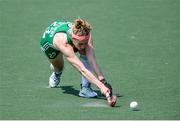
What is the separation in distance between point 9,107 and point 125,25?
6391 millimetres

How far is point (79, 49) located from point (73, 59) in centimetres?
23

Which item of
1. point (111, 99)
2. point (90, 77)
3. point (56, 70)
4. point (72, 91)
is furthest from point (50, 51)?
point (111, 99)

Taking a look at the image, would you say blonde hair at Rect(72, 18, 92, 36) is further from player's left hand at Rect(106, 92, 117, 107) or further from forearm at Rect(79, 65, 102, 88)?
player's left hand at Rect(106, 92, 117, 107)

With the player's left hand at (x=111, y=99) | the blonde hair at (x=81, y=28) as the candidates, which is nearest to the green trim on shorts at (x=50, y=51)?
the blonde hair at (x=81, y=28)

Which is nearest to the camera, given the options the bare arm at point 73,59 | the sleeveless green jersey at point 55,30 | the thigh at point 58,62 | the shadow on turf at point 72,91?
the bare arm at point 73,59

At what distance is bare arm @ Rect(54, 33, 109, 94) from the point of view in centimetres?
888

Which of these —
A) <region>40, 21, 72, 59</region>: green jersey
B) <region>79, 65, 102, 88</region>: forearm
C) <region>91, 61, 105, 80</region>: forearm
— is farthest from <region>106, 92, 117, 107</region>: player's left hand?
<region>40, 21, 72, 59</region>: green jersey

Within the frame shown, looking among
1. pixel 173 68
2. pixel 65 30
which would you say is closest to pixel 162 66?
pixel 173 68

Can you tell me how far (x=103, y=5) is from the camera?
17203 millimetres

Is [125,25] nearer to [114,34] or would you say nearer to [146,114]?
[114,34]

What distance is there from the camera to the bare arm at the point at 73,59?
8.88 meters

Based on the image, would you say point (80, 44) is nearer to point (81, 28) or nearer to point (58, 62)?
point (81, 28)

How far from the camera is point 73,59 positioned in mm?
9117

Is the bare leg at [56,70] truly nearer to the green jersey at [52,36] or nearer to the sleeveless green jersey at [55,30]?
the green jersey at [52,36]
